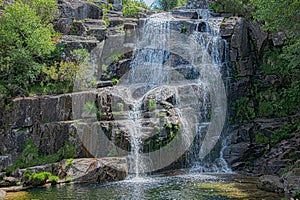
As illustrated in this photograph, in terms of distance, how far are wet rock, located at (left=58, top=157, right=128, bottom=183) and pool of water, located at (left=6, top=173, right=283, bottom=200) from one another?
30.0 inches

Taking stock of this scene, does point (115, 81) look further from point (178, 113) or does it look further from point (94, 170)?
point (94, 170)

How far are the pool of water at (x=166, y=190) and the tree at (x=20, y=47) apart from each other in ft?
37.9

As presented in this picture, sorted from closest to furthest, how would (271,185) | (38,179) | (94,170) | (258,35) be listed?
(271,185)
(38,179)
(94,170)
(258,35)

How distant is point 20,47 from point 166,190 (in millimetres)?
17145

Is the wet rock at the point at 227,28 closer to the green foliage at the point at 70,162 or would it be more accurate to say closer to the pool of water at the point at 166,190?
the pool of water at the point at 166,190

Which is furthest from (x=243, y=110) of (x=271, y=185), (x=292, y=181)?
(x=292, y=181)

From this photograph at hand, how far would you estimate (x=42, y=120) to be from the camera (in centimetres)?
2202

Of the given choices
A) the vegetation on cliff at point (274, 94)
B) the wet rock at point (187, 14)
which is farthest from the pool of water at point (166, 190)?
the wet rock at point (187, 14)

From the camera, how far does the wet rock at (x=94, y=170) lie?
17.5 meters

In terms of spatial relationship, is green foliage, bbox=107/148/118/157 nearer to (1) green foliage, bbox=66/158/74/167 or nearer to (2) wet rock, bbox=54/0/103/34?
(1) green foliage, bbox=66/158/74/167

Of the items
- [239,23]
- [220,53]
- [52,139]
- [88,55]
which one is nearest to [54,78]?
[88,55]

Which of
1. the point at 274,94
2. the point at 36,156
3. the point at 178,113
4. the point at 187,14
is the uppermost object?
the point at 187,14

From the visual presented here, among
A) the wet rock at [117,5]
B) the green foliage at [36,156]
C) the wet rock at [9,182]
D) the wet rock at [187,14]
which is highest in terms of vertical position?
the wet rock at [117,5]

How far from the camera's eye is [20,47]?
2498 cm
